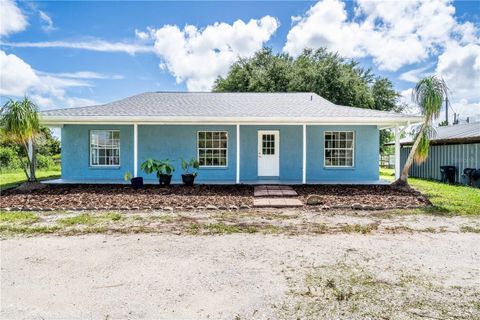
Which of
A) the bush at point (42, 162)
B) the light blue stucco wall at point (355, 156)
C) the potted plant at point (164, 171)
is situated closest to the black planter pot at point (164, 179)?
the potted plant at point (164, 171)

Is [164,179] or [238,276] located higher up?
[164,179]

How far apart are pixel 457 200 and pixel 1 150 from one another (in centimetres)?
2371

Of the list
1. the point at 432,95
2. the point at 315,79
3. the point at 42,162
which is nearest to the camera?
the point at 432,95

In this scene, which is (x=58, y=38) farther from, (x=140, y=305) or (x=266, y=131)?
(x=140, y=305)

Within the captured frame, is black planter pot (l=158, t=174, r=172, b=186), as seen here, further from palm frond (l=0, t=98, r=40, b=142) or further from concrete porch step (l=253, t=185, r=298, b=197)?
palm frond (l=0, t=98, r=40, b=142)

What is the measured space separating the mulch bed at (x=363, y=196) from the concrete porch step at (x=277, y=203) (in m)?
0.47

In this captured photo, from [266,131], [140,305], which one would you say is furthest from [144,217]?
[266,131]

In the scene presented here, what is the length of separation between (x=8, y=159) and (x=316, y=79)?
20945 mm

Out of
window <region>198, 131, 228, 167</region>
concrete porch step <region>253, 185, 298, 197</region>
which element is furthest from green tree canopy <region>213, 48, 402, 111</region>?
concrete porch step <region>253, 185, 298, 197</region>

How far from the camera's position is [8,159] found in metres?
19.7

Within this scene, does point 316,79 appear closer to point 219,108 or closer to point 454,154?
point 454,154

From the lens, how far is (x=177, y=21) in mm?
17078

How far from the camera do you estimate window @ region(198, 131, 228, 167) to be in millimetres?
12625

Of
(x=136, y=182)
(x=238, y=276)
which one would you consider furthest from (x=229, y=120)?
(x=238, y=276)
